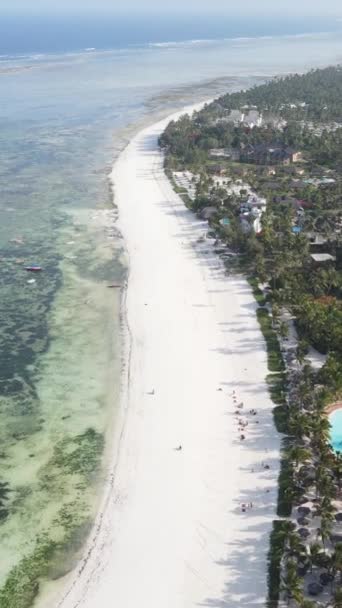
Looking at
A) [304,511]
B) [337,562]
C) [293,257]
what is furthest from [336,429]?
[293,257]

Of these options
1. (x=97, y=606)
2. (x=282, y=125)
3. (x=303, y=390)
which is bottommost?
(x=97, y=606)

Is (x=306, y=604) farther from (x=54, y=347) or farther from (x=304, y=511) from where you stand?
(x=54, y=347)

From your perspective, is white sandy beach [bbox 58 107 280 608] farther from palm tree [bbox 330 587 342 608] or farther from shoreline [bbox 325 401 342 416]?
shoreline [bbox 325 401 342 416]

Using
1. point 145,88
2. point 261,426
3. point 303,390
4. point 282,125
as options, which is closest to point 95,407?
point 261,426

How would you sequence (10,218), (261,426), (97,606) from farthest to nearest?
(10,218) < (261,426) < (97,606)

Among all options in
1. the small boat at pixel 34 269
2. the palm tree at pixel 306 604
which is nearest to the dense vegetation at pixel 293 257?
the palm tree at pixel 306 604

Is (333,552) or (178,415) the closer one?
(333,552)

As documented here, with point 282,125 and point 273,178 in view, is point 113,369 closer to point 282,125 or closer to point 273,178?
point 273,178
